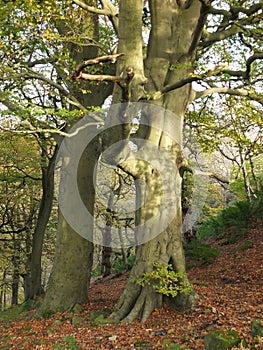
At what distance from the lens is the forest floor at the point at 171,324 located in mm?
5785

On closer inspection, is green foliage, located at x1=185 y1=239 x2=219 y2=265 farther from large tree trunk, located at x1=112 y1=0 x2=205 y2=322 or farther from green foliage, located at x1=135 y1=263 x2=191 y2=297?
green foliage, located at x1=135 y1=263 x2=191 y2=297

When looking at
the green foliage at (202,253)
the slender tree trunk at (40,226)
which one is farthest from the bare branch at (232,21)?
the slender tree trunk at (40,226)

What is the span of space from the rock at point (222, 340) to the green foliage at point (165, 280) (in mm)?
2184

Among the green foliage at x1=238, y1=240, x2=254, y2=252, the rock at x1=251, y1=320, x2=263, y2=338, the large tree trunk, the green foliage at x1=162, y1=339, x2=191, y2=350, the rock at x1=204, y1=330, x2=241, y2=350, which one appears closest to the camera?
the rock at x1=204, y1=330, x2=241, y2=350

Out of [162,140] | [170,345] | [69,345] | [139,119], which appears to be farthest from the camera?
[139,119]

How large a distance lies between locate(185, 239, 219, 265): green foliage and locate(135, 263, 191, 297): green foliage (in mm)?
4788

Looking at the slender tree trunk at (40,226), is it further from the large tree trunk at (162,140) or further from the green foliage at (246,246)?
the green foliage at (246,246)

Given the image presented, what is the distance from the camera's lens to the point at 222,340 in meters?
4.54

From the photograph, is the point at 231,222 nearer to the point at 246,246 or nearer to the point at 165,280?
the point at 246,246

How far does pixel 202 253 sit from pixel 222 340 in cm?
820

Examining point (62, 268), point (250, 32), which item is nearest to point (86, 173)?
point (62, 268)

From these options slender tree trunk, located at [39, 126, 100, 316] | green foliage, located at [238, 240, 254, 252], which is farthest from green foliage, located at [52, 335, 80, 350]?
green foliage, located at [238, 240, 254, 252]

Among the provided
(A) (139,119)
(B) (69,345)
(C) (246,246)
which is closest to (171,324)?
(B) (69,345)

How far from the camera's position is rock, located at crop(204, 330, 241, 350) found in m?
4.51
